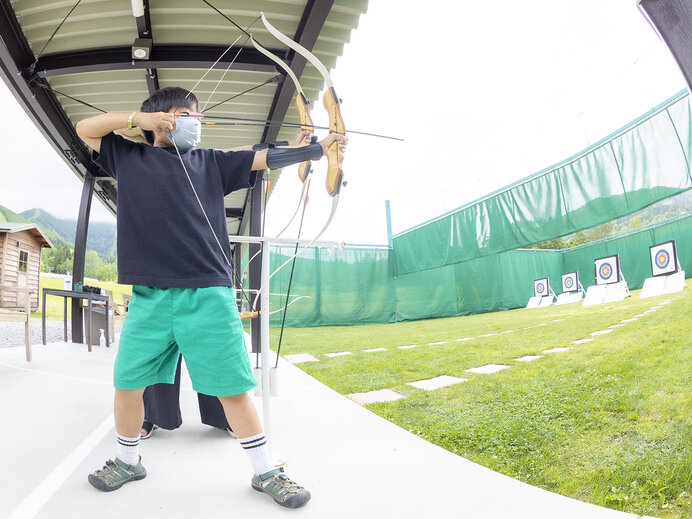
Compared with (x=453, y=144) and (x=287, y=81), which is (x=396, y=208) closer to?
(x=453, y=144)

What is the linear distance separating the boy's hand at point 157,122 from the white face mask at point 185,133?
0.02 meters

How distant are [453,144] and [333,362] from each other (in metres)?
10.7

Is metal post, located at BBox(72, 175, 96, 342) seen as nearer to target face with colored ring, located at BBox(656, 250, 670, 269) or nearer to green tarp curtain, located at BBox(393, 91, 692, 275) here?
green tarp curtain, located at BBox(393, 91, 692, 275)

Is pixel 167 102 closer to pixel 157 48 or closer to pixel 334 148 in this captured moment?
pixel 334 148

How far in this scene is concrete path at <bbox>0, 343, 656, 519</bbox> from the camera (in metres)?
0.77

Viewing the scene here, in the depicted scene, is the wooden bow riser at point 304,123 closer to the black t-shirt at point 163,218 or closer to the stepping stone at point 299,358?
→ the black t-shirt at point 163,218

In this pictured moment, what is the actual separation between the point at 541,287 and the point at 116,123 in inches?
426

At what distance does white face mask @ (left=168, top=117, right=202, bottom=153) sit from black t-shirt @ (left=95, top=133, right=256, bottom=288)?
0.03 m

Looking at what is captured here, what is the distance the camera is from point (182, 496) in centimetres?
83

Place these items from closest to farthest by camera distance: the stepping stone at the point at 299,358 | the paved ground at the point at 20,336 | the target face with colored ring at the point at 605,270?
the stepping stone at the point at 299,358, the paved ground at the point at 20,336, the target face with colored ring at the point at 605,270

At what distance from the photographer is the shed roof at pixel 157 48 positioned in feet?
7.45

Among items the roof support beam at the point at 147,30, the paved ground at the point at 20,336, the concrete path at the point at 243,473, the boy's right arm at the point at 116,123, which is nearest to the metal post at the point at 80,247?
the paved ground at the point at 20,336

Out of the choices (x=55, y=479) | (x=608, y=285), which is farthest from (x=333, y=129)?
(x=608, y=285)

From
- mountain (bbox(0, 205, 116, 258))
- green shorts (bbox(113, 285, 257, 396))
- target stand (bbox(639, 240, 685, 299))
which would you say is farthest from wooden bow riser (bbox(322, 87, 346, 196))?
mountain (bbox(0, 205, 116, 258))
